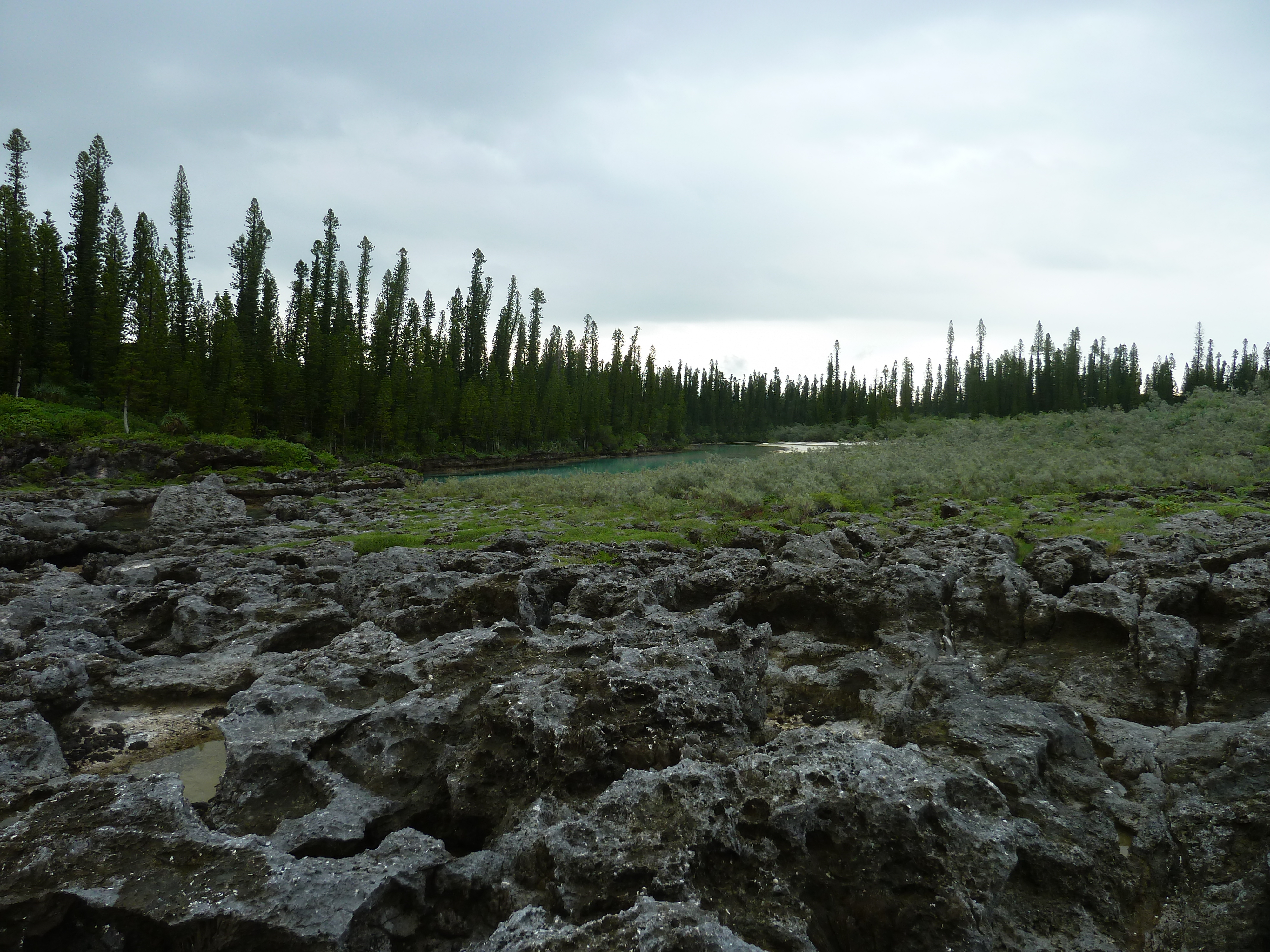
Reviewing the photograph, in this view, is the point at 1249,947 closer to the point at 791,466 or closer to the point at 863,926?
the point at 863,926

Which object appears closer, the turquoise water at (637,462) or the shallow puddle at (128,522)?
the shallow puddle at (128,522)

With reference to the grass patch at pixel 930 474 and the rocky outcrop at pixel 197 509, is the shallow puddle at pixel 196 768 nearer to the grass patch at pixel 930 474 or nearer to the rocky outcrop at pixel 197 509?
the grass patch at pixel 930 474

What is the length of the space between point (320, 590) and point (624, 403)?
3548 inches

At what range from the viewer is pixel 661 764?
4.71m

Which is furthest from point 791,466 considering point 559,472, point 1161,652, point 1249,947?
point 559,472

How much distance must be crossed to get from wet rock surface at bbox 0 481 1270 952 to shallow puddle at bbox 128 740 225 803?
0.14m

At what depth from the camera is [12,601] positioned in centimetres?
957

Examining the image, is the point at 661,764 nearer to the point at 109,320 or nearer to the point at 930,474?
the point at 930,474

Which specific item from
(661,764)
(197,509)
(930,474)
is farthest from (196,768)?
(930,474)

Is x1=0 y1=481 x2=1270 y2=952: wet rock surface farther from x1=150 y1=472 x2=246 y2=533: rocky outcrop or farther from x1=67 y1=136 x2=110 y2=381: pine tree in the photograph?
x1=67 y1=136 x2=110 y2=381: pine tree

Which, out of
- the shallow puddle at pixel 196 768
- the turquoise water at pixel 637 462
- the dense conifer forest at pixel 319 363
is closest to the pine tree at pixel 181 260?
the dense conifer forest at pixel 319 363

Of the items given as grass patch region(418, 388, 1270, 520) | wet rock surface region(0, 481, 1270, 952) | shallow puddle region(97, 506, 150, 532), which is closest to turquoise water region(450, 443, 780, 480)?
grass patch region(418, 388, 1270, 520)

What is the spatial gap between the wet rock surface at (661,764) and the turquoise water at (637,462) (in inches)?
828

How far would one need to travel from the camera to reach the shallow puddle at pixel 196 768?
5.56 m
